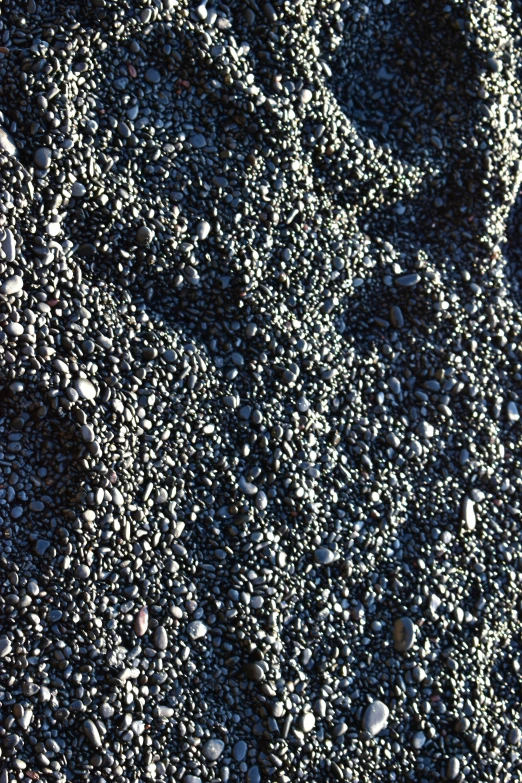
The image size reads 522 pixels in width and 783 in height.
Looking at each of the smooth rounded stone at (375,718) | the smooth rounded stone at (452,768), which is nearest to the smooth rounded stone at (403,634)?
the smooth rounded stone at (375,718)

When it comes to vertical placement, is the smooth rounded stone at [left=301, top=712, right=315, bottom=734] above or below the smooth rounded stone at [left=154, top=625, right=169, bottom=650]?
below

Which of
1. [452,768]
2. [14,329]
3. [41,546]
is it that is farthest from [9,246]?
[452,768]

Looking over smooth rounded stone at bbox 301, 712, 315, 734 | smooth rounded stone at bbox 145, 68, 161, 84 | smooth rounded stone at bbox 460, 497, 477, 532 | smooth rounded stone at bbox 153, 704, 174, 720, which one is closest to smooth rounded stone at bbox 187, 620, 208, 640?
smooth rounded stone at bbox 153, 704, 174, 720

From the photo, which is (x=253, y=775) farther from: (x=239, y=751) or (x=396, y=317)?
(x=396, y=317)

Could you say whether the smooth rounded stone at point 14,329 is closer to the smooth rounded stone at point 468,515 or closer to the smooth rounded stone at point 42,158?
the smooth rounded stone at point 42,158

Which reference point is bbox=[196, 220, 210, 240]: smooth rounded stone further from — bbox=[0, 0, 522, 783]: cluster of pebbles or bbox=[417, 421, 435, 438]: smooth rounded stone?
bbox=[417, 421, 435, 438]: smooth rounded stone

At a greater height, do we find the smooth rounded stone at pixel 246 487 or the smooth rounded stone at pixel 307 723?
the smooth rounded stone at pixel 246 487
